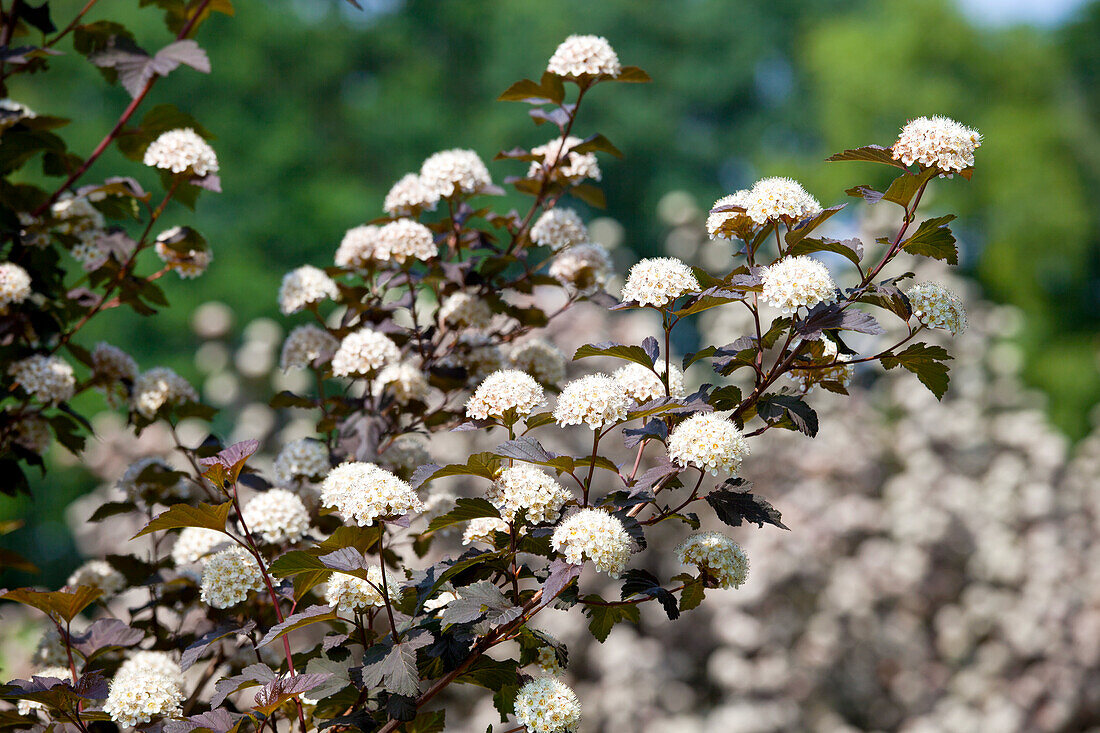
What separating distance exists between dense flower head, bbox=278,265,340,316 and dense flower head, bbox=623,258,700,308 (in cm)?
79

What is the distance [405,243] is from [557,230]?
12.0 inches

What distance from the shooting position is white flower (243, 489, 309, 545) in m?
1.43

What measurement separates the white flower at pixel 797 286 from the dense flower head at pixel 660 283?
0.11m

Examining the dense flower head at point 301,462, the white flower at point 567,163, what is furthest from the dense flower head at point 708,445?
the white flower at point 567,163

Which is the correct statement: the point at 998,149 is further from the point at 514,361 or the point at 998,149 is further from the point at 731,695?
the point at 514,361

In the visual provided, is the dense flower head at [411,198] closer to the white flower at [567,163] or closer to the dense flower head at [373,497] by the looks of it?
the white flower at [567,163]

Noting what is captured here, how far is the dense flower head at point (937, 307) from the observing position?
1218 millimetres

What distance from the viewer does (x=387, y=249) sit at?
172 cm

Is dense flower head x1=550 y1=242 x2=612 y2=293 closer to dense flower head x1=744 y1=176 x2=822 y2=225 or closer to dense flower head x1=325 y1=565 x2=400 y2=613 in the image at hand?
dense flower head x1=744 y1=176 x2=822 y2=225

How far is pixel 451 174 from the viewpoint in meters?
1.79

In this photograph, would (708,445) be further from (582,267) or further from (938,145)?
(582,267)

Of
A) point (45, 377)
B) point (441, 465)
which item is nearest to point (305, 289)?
point (45, 377)

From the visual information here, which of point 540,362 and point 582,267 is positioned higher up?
point 582,267

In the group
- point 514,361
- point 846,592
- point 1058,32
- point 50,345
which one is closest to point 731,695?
point 846,592
